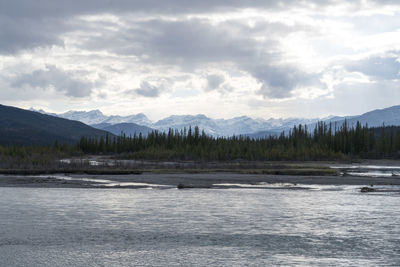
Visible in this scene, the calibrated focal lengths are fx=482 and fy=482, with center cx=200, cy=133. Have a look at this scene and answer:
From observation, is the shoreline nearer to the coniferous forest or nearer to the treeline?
the coniferous forest

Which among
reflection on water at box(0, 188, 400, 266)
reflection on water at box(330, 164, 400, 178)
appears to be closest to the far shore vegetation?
reflection on water at box(330, 164, 400, 178)

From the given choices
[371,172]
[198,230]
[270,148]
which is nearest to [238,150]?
[270,148]

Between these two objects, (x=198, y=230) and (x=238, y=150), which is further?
(x=238, y=150)

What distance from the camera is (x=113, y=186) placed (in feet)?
190

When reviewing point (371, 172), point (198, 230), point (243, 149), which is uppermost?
point (243, 149)

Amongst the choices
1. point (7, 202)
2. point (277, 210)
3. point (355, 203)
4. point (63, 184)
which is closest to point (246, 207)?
point (277, 210)

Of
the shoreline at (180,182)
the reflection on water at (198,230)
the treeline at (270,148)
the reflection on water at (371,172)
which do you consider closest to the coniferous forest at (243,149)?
the treeline at (270,148)

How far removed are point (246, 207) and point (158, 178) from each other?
30.5 m

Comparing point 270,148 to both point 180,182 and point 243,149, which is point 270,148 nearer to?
point 243,149

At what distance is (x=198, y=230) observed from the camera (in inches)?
1180

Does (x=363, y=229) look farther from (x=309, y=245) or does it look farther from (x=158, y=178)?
(x=158, y=178)

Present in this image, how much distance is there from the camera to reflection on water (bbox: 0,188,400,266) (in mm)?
23203

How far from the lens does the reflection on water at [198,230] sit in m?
23.2

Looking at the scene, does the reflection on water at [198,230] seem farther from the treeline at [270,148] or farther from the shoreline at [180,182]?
the treeline at [270,148]
